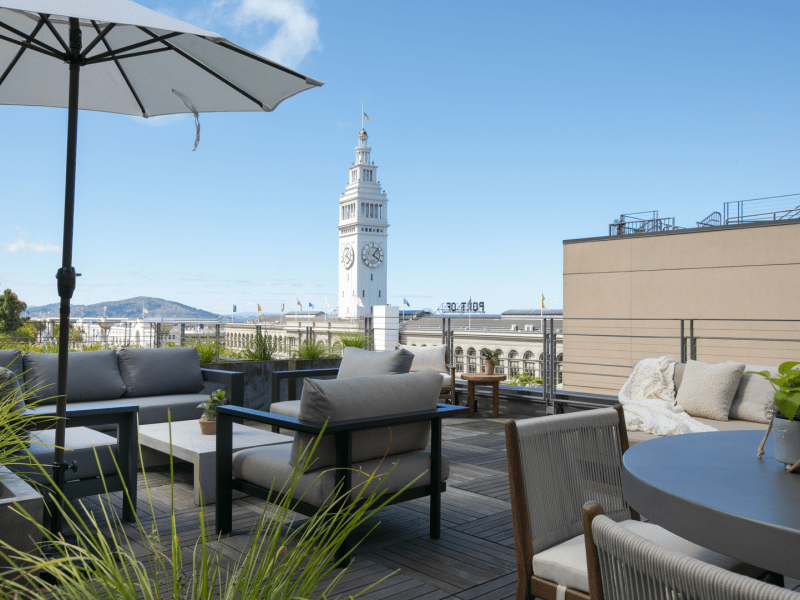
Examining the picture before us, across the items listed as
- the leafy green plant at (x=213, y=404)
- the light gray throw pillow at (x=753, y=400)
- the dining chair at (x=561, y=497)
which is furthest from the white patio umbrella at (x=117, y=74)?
the light gray throw pillow at (x=753, y=400)

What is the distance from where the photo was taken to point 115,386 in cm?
444

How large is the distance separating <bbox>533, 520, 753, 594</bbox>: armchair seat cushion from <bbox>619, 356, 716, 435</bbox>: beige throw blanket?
6.29 feet

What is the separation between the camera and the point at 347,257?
88.8 m

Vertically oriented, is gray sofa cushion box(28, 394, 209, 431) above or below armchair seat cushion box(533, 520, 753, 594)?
below

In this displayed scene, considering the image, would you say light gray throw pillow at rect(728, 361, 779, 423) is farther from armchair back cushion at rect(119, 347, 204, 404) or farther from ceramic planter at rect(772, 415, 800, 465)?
armchair back cushion at rect(119, 347, 204, 404)

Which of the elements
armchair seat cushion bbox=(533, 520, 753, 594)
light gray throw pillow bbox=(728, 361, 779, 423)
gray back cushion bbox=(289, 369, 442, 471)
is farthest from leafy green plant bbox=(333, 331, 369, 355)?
armchair seat cushion bbox=(533, 520, 753, 594)

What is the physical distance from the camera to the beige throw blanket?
3373 millimetres

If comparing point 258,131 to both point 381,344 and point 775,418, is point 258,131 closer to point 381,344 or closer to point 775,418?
point 381,344

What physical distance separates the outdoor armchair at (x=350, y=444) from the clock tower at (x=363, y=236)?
79.9 metres

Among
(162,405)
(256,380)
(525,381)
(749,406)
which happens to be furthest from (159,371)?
(525,381)

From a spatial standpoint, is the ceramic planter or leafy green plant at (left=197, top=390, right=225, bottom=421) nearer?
the ceramic planter

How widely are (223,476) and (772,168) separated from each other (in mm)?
37254

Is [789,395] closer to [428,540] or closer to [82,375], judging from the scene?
[428,540]

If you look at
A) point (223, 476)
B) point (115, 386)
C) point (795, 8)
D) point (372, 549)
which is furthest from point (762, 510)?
point (795, 8)
